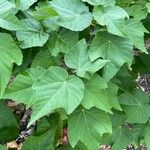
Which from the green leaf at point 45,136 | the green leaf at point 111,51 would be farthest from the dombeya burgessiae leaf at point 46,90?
the green leaf at point 45,136

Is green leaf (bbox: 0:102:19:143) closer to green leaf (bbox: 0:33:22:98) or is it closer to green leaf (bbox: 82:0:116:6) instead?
green leaf (bbox: 0:33:22:98)

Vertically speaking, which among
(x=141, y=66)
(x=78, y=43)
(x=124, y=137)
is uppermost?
(x=78, y=43)

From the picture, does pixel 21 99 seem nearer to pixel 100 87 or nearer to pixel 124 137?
pixel 100 87

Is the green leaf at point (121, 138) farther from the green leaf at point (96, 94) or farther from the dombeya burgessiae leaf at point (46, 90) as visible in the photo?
the dombeya burgessiae leaf at point (46, 90)

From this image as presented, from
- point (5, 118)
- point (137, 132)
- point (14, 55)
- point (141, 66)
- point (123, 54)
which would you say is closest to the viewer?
point (14, 55)

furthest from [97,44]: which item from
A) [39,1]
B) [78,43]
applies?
[39,1]

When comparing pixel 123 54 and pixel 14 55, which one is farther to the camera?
pixel 123 54

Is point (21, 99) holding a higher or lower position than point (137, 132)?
higher
